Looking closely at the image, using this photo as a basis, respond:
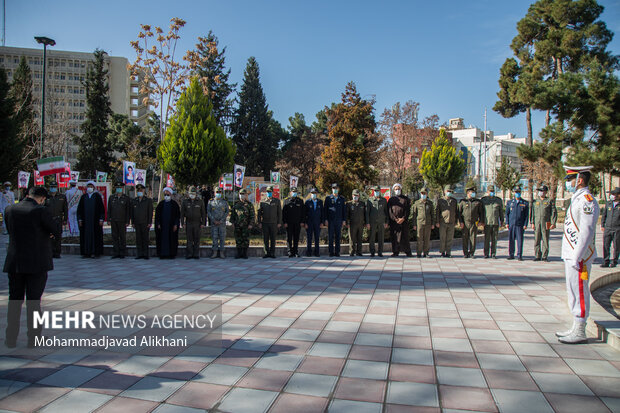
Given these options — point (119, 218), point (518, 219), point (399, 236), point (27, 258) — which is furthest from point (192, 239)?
point (518, 219)

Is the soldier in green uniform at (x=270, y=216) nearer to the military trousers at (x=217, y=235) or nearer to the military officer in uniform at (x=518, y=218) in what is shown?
the military trousers at (x=217, y=235)

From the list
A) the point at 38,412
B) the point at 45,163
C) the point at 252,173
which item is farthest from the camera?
the point at 252,173

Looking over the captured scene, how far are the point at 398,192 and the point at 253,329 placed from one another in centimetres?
769

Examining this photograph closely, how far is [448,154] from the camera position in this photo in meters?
25.6

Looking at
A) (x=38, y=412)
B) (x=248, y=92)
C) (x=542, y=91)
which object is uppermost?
(x=248, y=92)

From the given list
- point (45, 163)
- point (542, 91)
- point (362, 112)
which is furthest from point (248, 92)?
point (45, 163)

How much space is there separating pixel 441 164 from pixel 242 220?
60.5 ft

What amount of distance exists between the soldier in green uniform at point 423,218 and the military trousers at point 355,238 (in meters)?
1.67

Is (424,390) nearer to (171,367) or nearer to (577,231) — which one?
(171,367)

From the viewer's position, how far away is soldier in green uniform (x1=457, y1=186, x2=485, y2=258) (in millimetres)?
11258

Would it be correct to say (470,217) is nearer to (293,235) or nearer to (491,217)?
(491,217)

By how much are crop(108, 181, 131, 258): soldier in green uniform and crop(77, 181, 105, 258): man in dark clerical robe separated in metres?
0.31

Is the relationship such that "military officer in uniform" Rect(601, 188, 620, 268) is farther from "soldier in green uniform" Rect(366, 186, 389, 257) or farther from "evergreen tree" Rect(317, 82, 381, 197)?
"evergreen tree" Rect(317, 82, 381, 197)

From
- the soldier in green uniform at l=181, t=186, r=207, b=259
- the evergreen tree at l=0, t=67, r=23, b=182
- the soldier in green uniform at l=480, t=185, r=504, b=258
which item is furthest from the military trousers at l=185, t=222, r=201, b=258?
the evergreen tree at l=0, t=67, r=23, b=182
